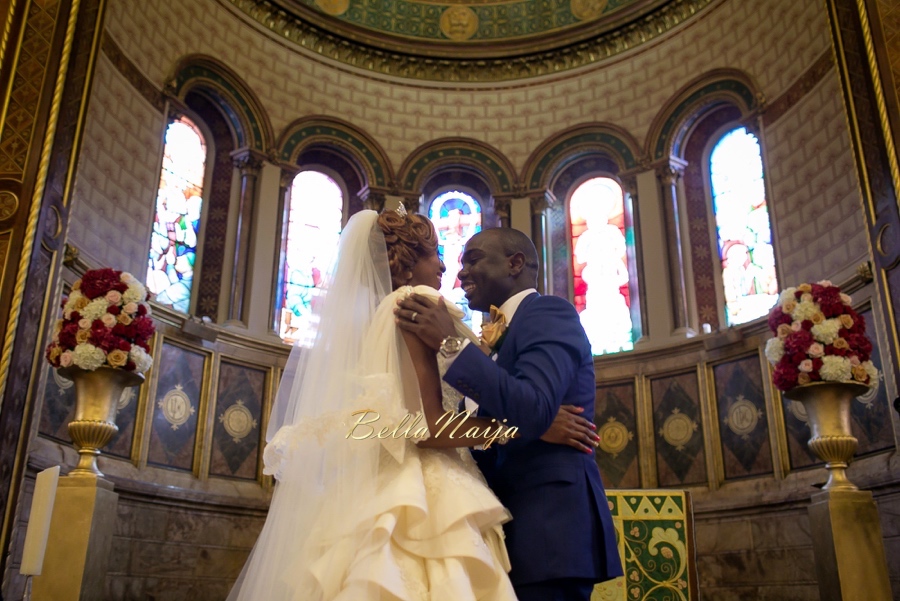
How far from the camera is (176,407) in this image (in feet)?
30.4

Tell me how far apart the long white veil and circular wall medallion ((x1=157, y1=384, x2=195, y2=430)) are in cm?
666

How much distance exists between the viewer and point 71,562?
584cm

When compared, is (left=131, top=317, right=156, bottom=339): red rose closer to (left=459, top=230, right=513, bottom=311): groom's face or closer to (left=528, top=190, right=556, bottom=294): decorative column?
(left=459, top=230, right=513, bottom=311): groom's face

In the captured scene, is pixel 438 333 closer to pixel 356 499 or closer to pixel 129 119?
pixel 356 499

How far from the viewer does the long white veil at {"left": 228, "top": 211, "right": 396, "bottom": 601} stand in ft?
7.70

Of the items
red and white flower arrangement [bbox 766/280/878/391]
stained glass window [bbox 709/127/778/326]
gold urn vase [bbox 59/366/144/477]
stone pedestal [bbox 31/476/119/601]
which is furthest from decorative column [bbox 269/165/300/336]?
red and white flower arrangement [bbox 766/280/878/391]

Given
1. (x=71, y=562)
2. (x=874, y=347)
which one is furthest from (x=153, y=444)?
(x=874, y=347)

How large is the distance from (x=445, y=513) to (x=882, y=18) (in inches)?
266

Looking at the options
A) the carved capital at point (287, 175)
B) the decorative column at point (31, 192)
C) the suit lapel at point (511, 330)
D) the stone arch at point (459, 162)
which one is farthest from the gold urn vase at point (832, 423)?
the carved capital at point (287, 175)

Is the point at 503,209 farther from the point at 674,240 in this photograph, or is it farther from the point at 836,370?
the point at 836,370

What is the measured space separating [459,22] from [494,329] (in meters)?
11.1

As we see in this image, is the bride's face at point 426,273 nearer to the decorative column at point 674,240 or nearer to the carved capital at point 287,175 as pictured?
the decorative column at point 674,240

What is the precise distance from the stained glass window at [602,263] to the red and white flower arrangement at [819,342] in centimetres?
429

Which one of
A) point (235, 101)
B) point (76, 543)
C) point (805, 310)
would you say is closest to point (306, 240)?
point (235, 101)
